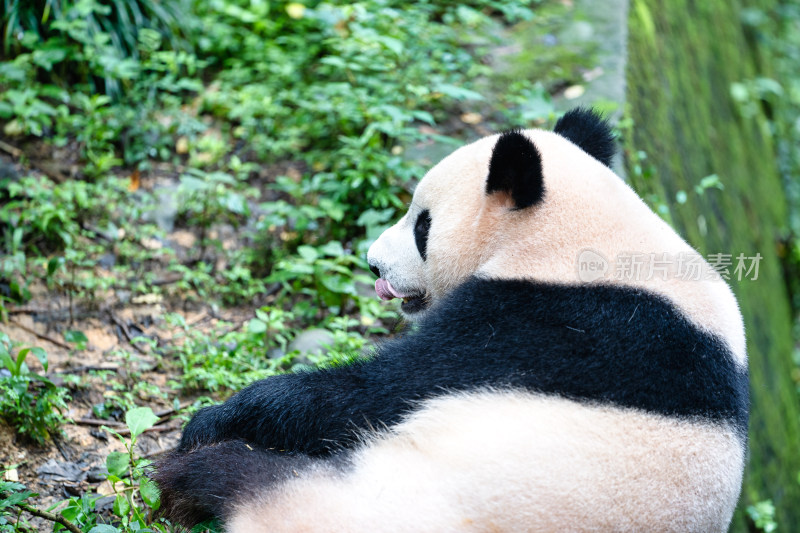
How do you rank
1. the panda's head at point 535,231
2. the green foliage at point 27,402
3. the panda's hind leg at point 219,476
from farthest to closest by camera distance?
the green foliage at point 27,402, the panda's head at point 535,231, the panda's hind leg at point 219,476

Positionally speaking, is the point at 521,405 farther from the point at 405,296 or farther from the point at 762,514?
the point at 762,514

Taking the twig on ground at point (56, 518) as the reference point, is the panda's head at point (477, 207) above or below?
above

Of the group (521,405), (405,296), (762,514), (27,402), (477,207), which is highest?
(477,207)

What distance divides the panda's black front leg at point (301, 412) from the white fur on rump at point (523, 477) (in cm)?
15

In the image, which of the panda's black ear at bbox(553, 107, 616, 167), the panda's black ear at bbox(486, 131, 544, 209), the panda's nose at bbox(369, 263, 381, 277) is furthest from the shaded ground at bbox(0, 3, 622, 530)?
the panda's black ear at bbox(553, 107, 616, 167)

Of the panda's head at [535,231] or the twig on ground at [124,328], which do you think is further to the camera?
the twig on ground at [124,328]

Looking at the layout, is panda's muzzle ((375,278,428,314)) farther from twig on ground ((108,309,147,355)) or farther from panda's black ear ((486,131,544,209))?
twig on ground ((108,309,147,355))

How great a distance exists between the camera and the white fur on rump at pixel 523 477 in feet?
6.51

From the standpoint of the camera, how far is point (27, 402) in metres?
2.80

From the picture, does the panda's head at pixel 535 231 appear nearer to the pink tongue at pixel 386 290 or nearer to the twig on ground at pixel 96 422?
the pink tongue at pixel 386 290

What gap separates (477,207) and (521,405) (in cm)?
83

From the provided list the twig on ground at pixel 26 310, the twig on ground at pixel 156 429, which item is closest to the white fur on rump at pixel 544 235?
the twig on ground at pixel 156 429

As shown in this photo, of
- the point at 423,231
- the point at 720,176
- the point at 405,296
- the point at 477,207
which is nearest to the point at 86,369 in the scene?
the point at 405,296

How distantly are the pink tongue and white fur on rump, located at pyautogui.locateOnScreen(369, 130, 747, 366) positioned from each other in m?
0.02
